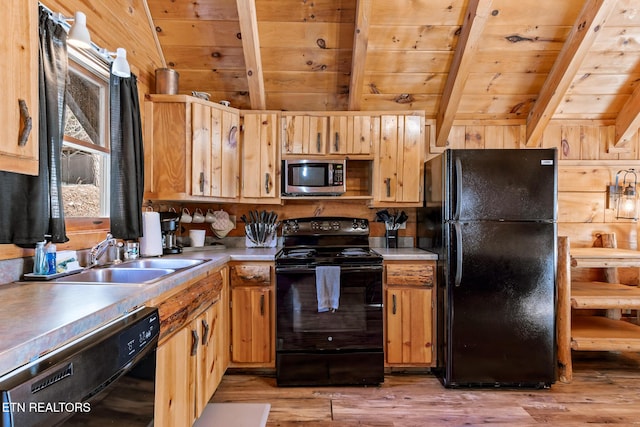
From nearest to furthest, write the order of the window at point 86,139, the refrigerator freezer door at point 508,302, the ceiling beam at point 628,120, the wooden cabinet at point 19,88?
the wooden cabinet at point 19,88, the window at point 86,139, the refrigerator freezer door at point 508,302, the ceiling beam at point 628,120

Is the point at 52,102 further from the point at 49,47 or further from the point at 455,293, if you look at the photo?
the point at 455,293

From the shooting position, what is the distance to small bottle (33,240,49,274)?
1591 mm

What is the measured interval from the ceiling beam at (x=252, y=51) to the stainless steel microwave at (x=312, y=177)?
0.60 meters

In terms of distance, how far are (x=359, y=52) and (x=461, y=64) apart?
804 mm

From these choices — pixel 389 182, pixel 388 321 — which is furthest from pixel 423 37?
pixel 388 321

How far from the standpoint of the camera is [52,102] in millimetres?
1643

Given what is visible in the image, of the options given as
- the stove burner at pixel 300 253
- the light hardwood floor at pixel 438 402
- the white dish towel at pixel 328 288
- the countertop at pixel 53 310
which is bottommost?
the light hardwood floor at pixel 438 402

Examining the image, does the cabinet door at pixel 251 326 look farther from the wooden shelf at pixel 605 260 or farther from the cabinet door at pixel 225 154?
the wooden shelf at pixel 605 260

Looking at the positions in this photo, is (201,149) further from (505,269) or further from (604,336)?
(604,336)

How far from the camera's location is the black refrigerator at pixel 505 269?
8.30 feet

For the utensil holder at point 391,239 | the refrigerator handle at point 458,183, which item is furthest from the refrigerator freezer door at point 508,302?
the utensil holder at point 391,239

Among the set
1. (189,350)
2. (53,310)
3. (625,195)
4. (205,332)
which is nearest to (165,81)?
(205,332)

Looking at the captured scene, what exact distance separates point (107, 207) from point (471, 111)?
3.14m

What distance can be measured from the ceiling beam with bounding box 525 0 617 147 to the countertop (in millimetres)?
3175
